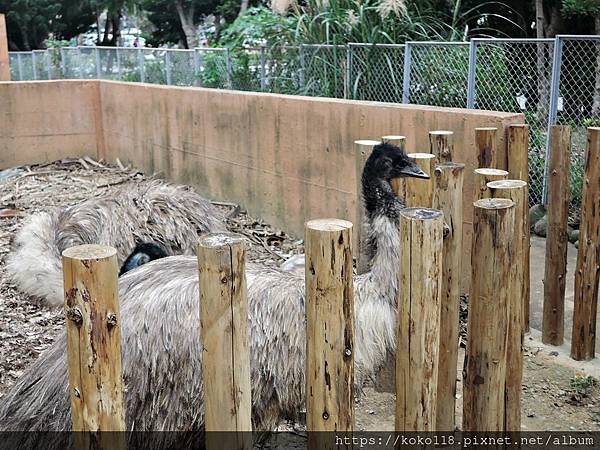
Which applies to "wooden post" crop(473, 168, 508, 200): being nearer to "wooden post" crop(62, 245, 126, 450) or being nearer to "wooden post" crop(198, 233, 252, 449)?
"wooden post" crop(198, 233, 252, 449)

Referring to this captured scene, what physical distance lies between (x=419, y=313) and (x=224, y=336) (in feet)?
2.06

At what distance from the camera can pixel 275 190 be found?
7.16m

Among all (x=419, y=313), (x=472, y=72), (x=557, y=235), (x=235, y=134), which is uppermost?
(x=472, y=72)

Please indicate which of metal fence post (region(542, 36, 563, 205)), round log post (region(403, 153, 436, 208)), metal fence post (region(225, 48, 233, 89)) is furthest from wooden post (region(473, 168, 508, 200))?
metal fence post (region(225, 48, 233, 89))

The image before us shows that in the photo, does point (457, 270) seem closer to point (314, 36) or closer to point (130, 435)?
point (130, 435)

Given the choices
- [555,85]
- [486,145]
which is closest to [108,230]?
[486,145]

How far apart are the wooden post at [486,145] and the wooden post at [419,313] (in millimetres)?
1882

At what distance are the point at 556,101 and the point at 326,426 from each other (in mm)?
5476

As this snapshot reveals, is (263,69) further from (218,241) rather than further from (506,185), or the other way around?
(218,241)

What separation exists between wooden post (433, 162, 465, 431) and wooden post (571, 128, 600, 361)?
4.08ft

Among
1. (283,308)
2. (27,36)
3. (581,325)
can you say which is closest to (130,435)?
(283,308)

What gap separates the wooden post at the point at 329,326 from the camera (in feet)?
7.01

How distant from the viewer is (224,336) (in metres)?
2.02

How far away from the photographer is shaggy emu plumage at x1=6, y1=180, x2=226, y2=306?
5.15m
